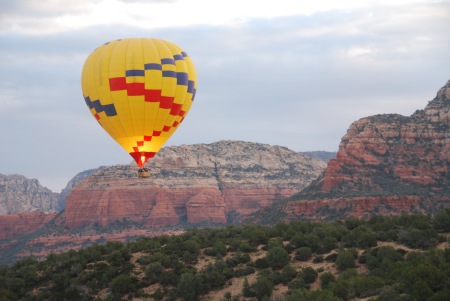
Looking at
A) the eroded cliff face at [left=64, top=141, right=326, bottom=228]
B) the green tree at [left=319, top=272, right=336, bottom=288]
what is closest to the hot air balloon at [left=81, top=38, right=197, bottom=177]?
the green tree at [left=319, top=272, right=336, bottom=288]

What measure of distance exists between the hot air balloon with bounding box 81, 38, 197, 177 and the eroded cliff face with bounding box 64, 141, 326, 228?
107 meters

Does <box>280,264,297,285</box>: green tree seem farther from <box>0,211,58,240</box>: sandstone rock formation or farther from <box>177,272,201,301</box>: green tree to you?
<box>0,211,58,240</box>: sandstone rock formation

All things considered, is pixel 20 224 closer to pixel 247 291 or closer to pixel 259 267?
pixel 259 267

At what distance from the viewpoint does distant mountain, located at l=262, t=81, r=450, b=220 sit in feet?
357

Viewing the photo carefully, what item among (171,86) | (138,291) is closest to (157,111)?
(171,86)

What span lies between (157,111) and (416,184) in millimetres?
67698

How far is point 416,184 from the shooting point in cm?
11531

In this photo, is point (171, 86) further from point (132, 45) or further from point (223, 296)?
point (223, 296)

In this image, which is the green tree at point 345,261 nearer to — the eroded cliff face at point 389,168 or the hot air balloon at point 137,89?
the hot air balloon at point 137,89

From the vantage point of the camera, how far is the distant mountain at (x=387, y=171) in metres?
109

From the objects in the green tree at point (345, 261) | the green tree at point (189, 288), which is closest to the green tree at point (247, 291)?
the green tree at point (189, 288)

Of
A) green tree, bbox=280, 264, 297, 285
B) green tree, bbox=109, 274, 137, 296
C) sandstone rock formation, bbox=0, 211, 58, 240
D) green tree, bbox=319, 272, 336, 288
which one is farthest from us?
sandstone rock formation, bbox=0, 211, 58, 240

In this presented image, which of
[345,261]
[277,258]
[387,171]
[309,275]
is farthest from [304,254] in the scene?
[387,171]

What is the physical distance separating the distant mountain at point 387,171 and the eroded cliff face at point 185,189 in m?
41.3
